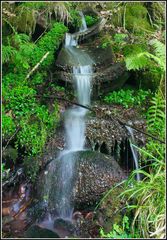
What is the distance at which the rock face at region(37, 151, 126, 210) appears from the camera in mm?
4379

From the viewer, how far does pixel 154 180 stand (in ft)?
10.4

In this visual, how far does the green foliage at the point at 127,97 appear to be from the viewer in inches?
232

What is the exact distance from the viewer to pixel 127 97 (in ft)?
19.6

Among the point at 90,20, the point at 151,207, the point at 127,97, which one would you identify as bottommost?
the point at 151,207

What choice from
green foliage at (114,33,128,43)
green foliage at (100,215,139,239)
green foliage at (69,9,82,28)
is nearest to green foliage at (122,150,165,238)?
green foliage at (100,215,139,239)

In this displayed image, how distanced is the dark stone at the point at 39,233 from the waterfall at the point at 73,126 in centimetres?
52

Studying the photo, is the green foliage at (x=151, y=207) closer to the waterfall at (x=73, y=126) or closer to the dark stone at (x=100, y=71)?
the waterfall at (x=73, y=126)

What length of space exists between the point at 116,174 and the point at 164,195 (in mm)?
1661

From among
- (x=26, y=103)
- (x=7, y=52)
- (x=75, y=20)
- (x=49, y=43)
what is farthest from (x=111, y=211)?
(x=75, y=20)

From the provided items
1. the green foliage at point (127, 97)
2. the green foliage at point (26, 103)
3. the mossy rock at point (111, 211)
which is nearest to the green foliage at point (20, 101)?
the green foliage at point (26, 103)

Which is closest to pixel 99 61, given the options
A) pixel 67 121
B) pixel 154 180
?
pixel 67 121

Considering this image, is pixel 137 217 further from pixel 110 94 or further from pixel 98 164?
pixel 110 94

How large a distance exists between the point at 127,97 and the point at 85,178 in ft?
7.10

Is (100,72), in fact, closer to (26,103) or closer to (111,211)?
(26,103)
